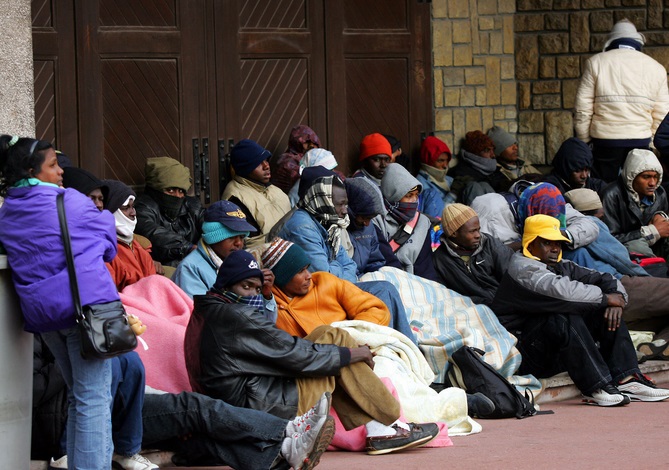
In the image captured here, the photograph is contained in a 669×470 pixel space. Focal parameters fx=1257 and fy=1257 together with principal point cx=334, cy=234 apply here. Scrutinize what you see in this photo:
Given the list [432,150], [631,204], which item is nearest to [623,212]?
[631,204]

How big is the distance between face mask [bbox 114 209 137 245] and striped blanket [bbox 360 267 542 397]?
169 centimetres

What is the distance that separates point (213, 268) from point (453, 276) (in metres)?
1.97

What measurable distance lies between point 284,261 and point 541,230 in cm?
197

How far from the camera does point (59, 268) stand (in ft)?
16.0

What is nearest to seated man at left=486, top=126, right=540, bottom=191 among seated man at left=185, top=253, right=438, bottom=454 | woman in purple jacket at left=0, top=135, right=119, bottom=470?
seated man at left=185, top=253, right=438, bottom=454

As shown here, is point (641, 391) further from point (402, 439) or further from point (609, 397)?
point (402, 439)

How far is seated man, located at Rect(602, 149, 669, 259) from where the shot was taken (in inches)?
388

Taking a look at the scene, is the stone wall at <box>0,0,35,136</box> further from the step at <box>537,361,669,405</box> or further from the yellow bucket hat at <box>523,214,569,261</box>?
the step at <box>537,361,669,405</box>

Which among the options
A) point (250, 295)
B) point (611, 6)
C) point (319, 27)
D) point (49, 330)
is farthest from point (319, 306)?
point (611, 6)

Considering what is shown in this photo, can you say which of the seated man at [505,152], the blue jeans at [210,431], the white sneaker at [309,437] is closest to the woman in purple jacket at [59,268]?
the blue jeans at [210,431]

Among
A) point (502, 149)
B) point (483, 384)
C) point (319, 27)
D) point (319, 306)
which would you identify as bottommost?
point (483, 384)

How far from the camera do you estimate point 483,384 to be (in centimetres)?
738

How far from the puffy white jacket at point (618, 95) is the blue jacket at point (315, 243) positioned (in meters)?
3.69

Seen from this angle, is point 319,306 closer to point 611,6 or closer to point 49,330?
point 49,330
